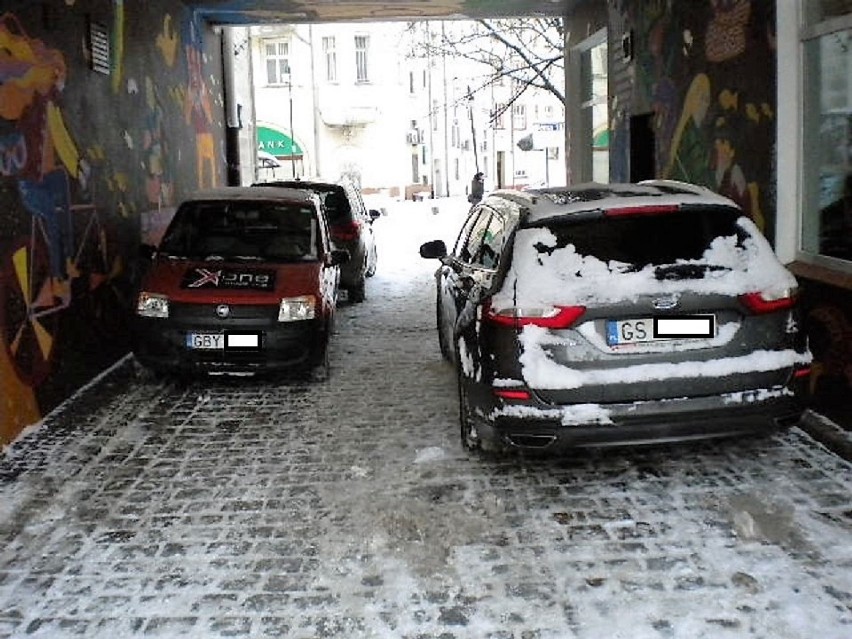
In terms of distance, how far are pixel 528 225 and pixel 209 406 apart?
348cm

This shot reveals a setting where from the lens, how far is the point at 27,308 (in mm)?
7055

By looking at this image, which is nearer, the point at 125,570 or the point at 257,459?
the point at 125,570

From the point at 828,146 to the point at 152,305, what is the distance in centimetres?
547

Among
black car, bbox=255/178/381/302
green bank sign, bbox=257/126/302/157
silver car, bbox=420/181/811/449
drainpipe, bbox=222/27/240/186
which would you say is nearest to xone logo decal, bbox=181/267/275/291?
silver car, bbox=420/181/811/449

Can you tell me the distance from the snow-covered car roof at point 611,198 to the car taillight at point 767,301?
63cm

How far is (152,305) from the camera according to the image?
8.16m

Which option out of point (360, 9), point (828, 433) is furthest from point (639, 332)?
point (360, 9)

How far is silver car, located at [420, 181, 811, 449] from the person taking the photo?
16.7 ft

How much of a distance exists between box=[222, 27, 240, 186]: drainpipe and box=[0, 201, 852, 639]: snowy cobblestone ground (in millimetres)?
9602

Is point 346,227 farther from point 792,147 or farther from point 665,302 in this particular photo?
point 665,302

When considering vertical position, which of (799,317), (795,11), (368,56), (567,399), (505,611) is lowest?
(505,611)

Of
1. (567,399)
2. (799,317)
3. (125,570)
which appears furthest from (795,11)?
(125,570)

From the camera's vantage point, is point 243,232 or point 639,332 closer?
point 639,332

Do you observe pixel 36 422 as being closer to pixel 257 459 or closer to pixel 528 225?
pixel 257 459
